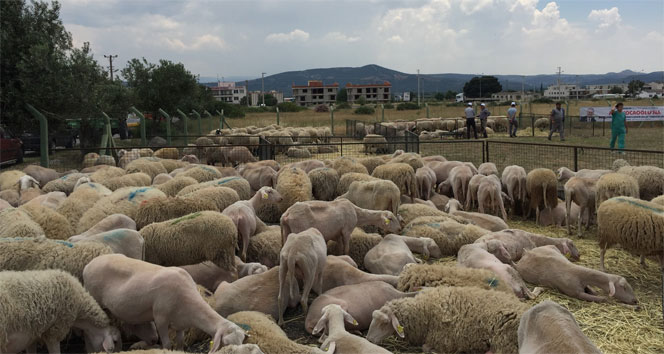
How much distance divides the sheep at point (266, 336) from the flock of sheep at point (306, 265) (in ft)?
0.05

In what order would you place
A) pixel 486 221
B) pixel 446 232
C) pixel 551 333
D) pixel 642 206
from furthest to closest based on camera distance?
pixel 486 221
pixel 446 232
pixel 642 206
pixel 551 333

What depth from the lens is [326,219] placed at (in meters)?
6.43

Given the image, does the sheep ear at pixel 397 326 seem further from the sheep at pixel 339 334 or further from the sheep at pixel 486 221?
the sheep at pixel 486 221

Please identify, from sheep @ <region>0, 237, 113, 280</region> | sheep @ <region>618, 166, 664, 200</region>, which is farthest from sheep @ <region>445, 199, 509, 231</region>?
sheep @ <region>0, 237, 113, 280</region>

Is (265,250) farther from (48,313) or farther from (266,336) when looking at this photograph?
(48,313)

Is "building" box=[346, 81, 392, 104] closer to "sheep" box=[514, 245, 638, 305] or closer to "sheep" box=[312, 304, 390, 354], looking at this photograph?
"sheep" box=[514, 245, 638, 305]

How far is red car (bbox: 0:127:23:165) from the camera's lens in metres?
16.7

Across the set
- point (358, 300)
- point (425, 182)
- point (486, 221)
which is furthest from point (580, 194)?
point (358, 300)

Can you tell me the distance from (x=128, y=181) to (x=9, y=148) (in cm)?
1058

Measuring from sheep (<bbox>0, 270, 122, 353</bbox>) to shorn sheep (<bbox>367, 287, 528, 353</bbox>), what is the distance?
236cm

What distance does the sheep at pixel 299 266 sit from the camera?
16.5ft

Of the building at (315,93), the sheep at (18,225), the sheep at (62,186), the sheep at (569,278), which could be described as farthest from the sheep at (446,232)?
the building at (315,93)

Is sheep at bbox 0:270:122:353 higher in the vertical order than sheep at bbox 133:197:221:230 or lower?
lower

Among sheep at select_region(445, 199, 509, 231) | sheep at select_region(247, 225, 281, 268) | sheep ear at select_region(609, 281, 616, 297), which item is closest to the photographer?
sheep ear at select_region(609, 281, 616, 297)
